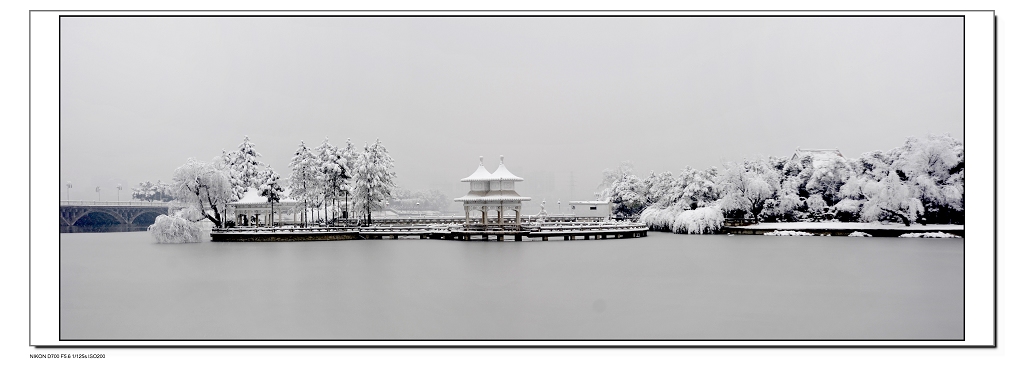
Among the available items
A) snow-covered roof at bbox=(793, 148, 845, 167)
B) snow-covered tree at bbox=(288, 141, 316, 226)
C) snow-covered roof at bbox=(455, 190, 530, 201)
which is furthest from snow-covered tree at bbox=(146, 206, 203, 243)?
snow-covered roof at bbox=(793, 148, 845, 167)

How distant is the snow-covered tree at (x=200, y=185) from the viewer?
37312 millimetres

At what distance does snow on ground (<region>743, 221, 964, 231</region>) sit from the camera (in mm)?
36213

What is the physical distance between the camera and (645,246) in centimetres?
3494

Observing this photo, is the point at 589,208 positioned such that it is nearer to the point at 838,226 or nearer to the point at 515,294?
the point at 838,226

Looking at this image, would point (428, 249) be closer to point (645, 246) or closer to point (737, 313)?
point (645, 246)

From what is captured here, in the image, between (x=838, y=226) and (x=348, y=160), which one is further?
(x=348, y=160)

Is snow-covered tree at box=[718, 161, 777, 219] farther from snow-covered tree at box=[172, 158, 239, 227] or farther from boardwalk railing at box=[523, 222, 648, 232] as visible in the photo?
snow-covered tree at box=[172, 158, 239, 227]

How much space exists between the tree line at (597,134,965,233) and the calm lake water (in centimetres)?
821

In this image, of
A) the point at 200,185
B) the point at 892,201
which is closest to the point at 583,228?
the point at 892,201

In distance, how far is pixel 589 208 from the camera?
6394 centimetres

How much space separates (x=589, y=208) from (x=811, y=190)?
69.7 ft
